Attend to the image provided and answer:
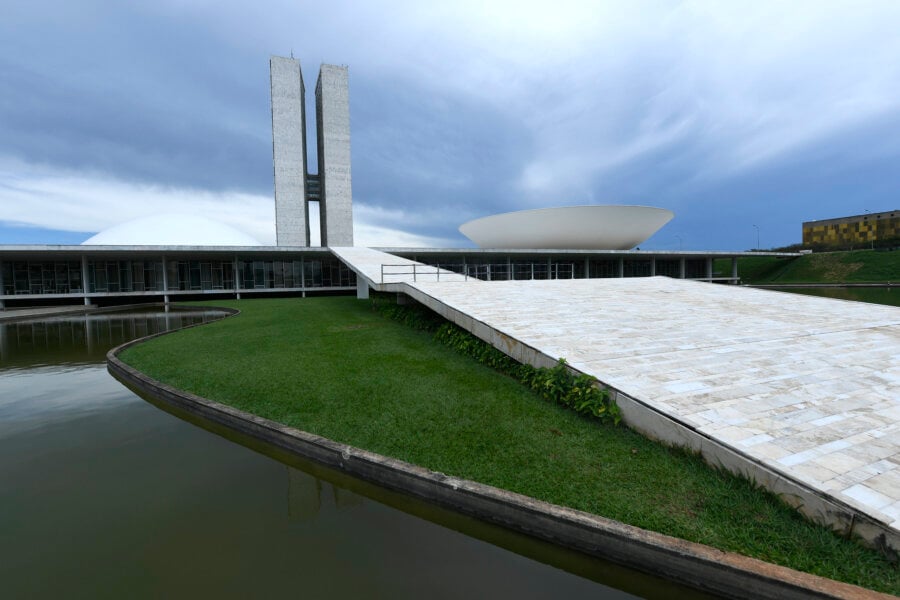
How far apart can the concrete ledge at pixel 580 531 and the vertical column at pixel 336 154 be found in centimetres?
3101

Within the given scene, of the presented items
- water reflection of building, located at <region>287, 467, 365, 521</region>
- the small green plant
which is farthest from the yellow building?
water reflection of building, located at <region>287, 467, 365, 521</region>

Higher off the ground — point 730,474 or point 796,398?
point 796,398

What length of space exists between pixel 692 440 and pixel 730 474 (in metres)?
0.36

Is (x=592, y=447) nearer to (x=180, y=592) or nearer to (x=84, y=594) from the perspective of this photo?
(x=180, y=592)

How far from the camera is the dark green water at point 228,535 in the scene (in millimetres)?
2498

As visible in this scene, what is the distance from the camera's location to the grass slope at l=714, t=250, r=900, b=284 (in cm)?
3738

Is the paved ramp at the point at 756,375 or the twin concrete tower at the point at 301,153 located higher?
the twin concrete tower at the point at 301,153

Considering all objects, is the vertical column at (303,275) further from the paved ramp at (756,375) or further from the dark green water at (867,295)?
the dark green water at (867,295)

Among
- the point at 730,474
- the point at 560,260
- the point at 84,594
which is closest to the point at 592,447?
the point at 730,474

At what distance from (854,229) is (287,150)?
2890 inches

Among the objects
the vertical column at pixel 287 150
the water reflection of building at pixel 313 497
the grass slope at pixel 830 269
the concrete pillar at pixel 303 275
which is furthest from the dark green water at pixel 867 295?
the vertical column at pixel 287 150

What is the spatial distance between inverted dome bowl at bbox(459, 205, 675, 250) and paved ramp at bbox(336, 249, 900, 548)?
73.5ft

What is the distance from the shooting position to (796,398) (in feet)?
13.3

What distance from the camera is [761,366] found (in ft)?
16.4
